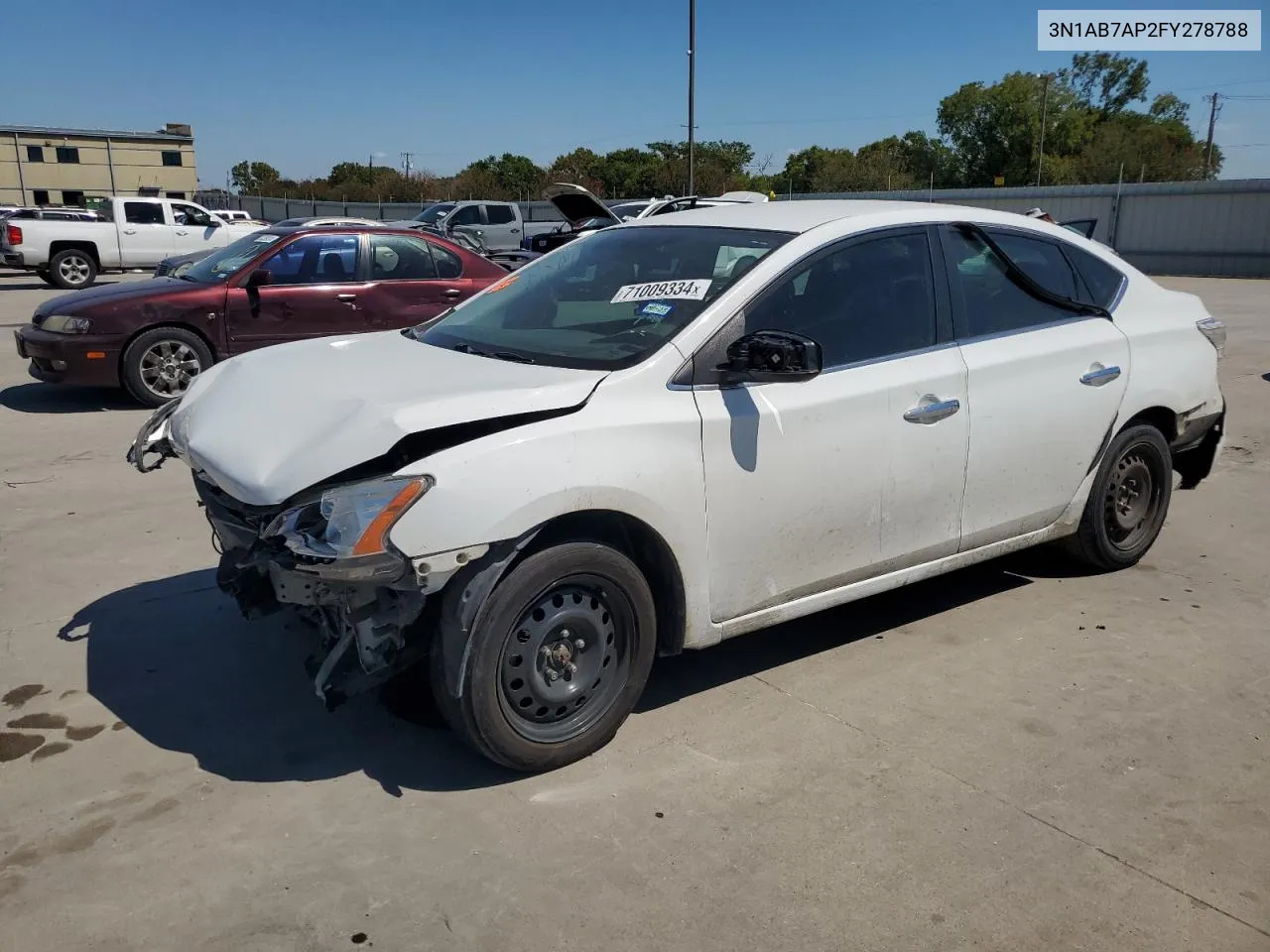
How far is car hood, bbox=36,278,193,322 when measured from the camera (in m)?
8.75

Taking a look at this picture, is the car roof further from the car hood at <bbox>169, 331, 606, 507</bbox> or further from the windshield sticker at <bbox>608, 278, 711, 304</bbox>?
the car hood at <bbox>169, 331, 606, 507</bbox>

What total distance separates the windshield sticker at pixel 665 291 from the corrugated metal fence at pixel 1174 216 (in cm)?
2709

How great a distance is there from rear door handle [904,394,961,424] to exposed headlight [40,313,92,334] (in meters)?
7.45

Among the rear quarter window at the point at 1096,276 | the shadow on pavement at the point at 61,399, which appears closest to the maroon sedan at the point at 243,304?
the shadow on pavement at the point at 61,399

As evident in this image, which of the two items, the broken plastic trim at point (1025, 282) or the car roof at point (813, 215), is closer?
the car roof at point (813, 215)

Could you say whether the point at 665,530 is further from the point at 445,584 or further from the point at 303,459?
the point at 303,459

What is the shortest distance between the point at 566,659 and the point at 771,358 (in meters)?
1.19

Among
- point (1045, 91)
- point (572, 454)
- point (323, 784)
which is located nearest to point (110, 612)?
point (323, 784)

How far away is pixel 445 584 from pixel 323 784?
2.71 feet

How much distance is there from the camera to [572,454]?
10.3ft

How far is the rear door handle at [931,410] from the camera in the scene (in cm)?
392

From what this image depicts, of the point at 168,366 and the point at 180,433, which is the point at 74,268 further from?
the point at 180,433

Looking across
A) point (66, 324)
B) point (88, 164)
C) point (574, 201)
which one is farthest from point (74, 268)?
point (88, 164)

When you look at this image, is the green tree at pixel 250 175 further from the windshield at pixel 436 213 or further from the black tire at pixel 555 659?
the black tire at pixel 555 659
